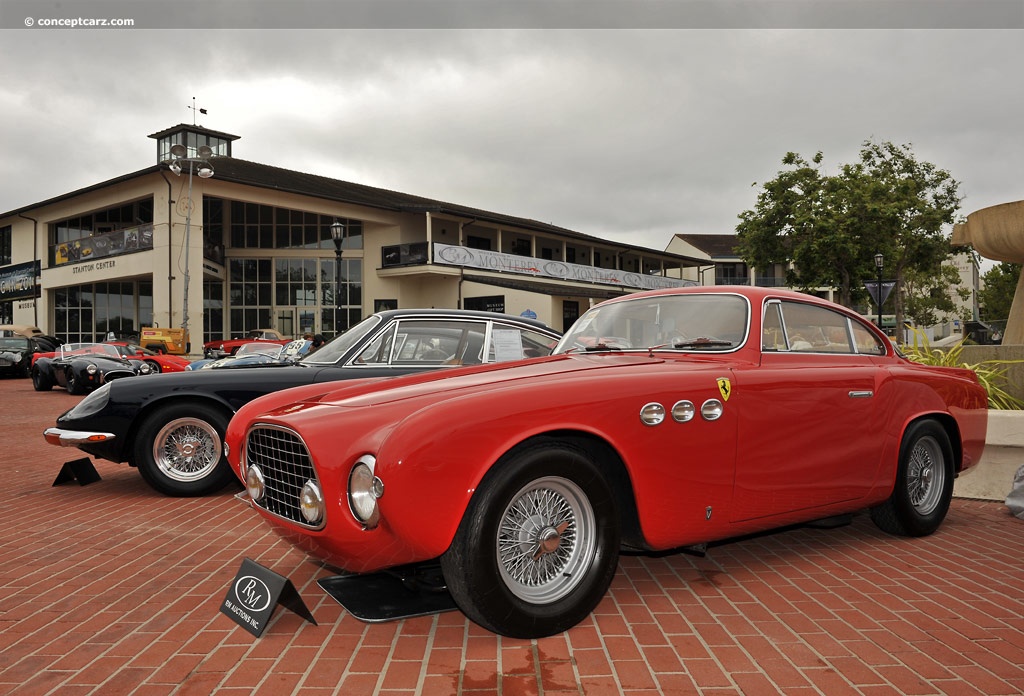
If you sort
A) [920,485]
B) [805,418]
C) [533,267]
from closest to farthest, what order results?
[805,418]
[920,485]
[533,267]

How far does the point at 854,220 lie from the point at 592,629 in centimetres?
3163

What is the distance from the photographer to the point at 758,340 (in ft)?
12.4

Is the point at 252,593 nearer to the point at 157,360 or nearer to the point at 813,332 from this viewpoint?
the point at 813,332

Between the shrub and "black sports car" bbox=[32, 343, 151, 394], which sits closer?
the shrub

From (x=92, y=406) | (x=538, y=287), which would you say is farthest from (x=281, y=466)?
(x=538, y=287)

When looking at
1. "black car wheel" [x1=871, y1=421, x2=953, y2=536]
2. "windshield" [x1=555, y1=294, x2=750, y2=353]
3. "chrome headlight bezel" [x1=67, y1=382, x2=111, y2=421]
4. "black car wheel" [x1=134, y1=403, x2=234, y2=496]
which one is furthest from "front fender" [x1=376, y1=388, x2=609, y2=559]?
"chrome headlight bezel" [x1=67, y1=382, x2=111, y2=421]

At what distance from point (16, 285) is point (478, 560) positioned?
4367 cm

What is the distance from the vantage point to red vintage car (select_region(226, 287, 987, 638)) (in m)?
2.69

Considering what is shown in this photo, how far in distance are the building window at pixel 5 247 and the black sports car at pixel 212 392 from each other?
41511 mm

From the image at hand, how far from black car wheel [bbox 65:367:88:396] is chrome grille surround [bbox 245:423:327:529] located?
53.1ft

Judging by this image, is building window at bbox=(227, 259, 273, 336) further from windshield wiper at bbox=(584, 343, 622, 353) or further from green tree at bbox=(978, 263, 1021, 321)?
green tree at bbox=(978, 263, 1021, 321)

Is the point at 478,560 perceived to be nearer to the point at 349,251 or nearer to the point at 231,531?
the point at 231,531

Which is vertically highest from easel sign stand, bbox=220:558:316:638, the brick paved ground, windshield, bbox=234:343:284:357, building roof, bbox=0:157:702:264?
building roof, bbox=0:157:702:264

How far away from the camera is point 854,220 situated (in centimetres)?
3053
